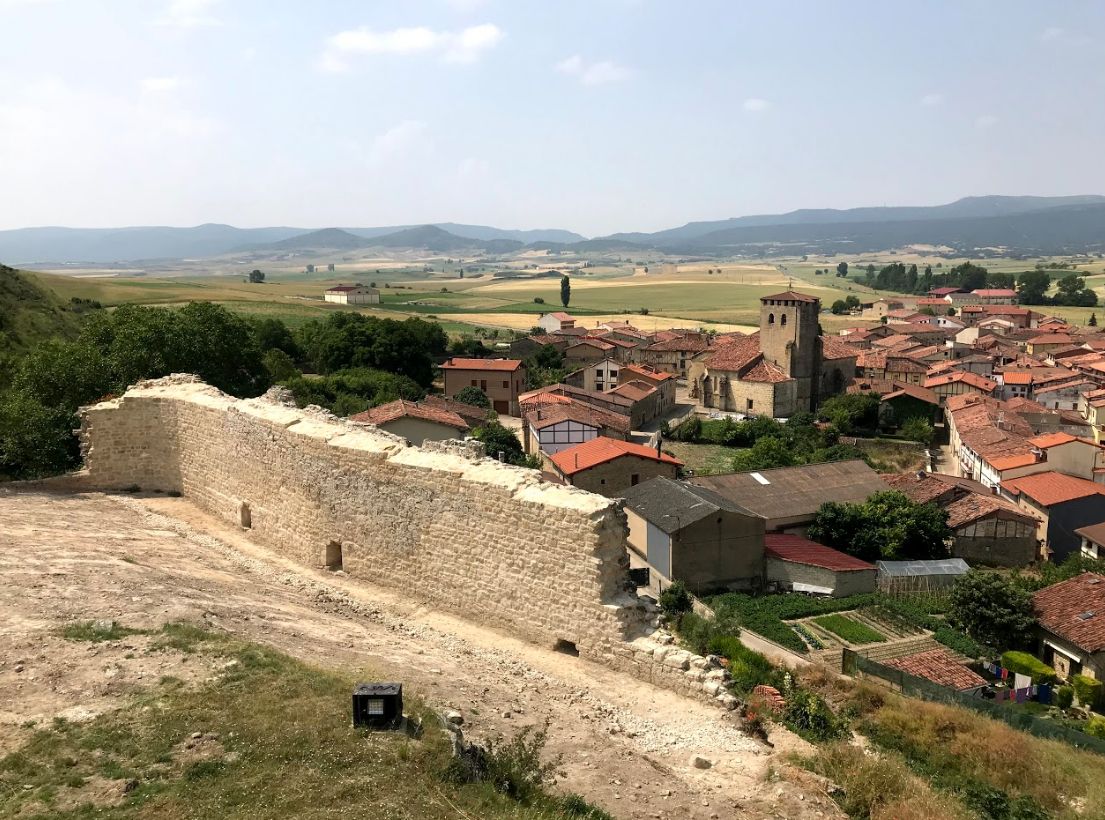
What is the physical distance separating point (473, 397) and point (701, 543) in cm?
2971

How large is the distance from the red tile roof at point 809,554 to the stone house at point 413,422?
46.1 ft

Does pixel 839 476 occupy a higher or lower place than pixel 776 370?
lower

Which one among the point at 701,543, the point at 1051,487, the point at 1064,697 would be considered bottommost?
the point at 1064,697

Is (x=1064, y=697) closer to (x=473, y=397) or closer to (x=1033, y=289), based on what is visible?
(x=473, y=397)

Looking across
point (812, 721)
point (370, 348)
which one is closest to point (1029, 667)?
point (812, 721)

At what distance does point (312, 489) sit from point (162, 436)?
16.2 ft

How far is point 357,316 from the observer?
6425 centimetres

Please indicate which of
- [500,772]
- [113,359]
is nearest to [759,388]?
[113,359]

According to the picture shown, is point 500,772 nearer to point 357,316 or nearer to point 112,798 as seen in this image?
point 112,798

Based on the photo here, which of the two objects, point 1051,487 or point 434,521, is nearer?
point 434,521

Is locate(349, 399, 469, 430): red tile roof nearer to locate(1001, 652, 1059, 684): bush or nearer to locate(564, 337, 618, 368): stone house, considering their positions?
locate(1001, 652, 1059, 684): bush

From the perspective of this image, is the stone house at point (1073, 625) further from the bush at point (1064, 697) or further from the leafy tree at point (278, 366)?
the leafy tree at point (278, 366)

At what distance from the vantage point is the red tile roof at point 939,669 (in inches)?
717

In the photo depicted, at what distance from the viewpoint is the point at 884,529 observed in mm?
29078
